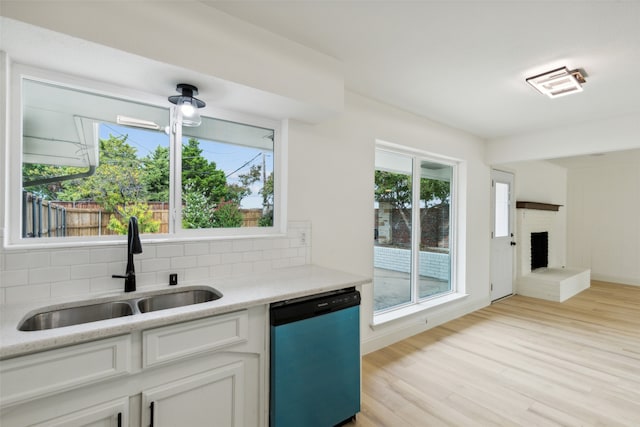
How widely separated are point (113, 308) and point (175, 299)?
323 millimetres

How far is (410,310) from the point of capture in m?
3.48

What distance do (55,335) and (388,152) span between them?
3140mm

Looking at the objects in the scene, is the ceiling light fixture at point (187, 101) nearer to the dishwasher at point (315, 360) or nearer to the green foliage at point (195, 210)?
the green foliage at point (195, 210)

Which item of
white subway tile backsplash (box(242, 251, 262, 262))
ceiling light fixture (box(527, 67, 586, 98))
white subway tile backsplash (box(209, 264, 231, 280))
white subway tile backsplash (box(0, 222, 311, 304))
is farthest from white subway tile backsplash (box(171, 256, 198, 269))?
ceiling light fixture (box(527, 67, 586, 98))

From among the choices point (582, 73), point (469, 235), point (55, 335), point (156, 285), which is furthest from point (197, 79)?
point (469, 235)

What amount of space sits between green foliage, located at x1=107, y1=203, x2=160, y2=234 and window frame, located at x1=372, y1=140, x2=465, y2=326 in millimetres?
2170

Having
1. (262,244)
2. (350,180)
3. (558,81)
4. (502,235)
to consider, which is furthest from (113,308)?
(502,235)

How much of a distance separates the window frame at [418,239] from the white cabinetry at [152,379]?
1.70 m

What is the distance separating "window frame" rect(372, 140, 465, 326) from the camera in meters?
3.36

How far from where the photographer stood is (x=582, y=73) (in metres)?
2.39

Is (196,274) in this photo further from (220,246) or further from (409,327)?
A: (409,327)

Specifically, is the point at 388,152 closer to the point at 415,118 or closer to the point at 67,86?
the point at 415,118

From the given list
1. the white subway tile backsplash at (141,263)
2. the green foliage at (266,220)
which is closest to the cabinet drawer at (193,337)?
the white subway tile backsplash at (141,263)

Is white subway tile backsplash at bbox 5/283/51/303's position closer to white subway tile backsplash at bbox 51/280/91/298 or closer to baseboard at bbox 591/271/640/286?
white subway tile backsplash at bbox 51/280/91/298
